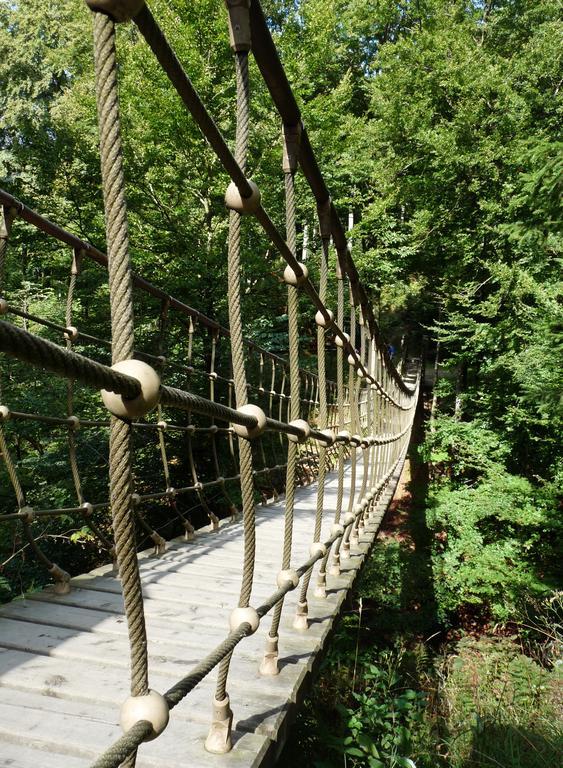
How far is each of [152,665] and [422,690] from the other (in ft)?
13.2

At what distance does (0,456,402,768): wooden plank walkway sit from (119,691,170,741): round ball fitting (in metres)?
0.30

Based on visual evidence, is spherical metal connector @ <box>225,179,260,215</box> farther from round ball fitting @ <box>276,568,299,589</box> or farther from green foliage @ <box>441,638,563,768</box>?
green foliage @ <box>441,638,563,768</box>

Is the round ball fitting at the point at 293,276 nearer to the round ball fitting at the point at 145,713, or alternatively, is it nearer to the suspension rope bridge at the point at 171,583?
the suspension rope bridge at the point at 171,583

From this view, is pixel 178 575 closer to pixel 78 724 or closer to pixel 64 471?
pixel 78 724

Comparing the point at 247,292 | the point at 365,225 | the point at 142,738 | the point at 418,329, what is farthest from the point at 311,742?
the point at 418,329

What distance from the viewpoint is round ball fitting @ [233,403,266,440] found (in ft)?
2.67

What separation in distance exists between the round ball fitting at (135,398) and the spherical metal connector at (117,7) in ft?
0.97

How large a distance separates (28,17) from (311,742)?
14.1 meters

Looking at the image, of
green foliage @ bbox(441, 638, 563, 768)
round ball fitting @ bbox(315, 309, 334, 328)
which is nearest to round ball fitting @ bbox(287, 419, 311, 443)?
round ball fitting @ bbox(315, 309, 334, 328)

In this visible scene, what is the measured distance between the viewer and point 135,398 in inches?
18.0

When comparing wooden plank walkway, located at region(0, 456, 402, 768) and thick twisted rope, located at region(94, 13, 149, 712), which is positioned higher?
thick twisted rope, located at region(94, 13, 149, 712)

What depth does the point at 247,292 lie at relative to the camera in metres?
6.32

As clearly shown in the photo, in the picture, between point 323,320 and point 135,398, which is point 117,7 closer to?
point 135,398

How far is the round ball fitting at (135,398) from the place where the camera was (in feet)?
1.48
